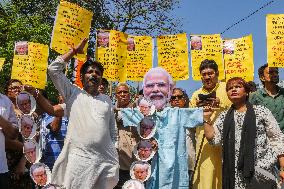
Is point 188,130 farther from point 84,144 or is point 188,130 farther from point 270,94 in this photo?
point 84,144

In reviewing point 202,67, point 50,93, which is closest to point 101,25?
point 50,93

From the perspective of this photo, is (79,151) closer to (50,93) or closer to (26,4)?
(50,93)

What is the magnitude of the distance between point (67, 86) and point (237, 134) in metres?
1.68

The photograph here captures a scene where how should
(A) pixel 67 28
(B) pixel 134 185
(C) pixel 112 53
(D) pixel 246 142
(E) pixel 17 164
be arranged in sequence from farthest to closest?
(C) pixel 112 53, (A) pixel 67 28, (E) pixel 17 164, (B) pixel 134 185, (D) pixel 246 142

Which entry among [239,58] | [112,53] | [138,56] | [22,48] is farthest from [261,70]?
[22,48]

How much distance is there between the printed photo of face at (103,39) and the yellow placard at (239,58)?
1721 millimetres

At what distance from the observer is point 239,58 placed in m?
6.84

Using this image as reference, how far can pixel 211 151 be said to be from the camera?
4992 millimetres

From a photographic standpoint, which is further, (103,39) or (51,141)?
(103,39)

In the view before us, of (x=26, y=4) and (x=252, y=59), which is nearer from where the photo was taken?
(x=252, y=59)

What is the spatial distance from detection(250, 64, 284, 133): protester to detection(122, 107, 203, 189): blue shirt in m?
1.26

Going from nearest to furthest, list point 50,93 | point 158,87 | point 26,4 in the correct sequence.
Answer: point 158,87, point 50,93, point 26,4

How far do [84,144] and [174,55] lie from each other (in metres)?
2.91

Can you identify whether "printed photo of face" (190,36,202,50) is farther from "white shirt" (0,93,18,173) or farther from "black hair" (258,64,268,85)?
"white shirt" (0,93,18,173)
